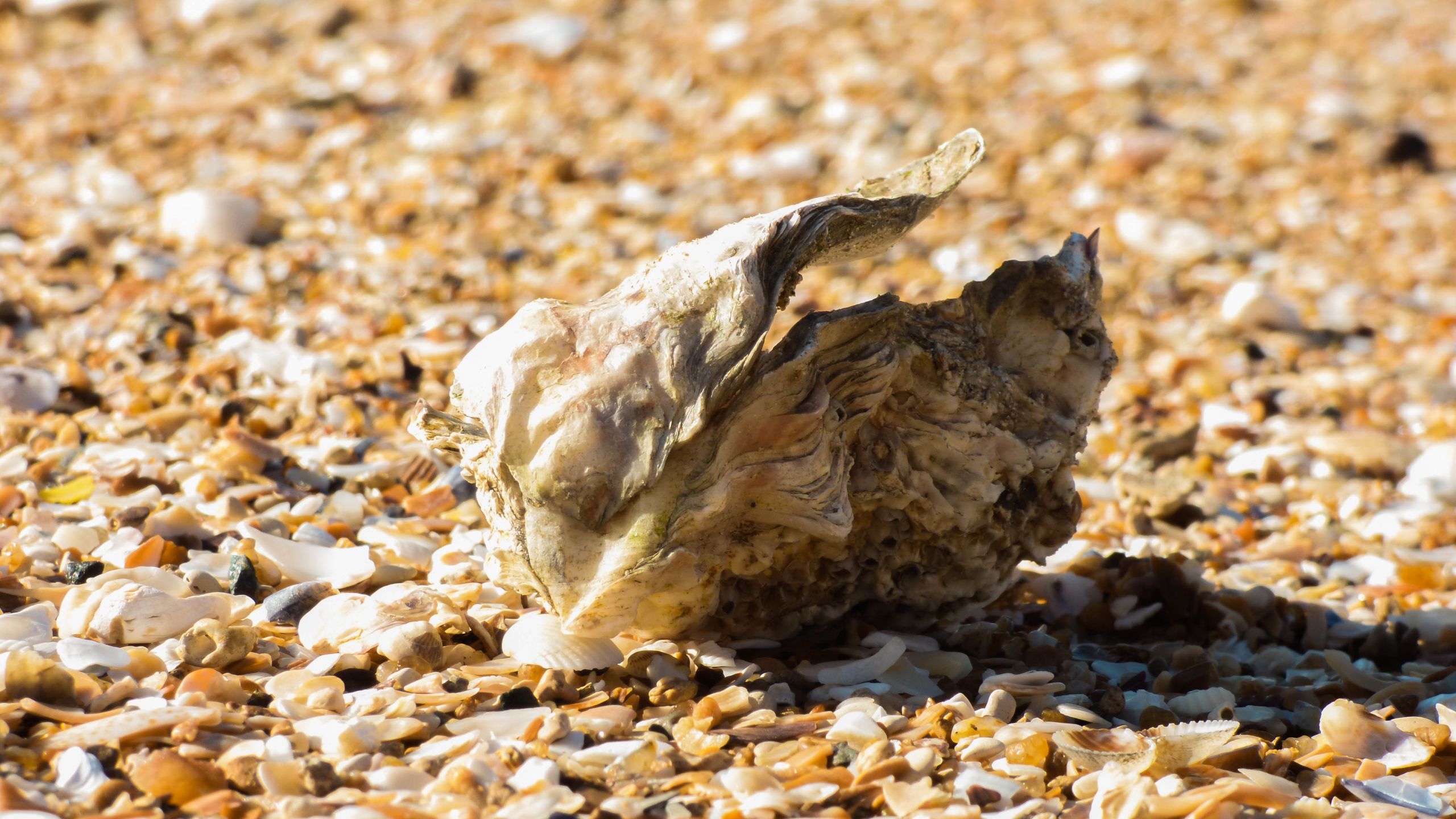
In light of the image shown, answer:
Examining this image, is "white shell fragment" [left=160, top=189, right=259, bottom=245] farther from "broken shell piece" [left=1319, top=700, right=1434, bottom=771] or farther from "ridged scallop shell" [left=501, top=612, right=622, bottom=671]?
"broken shell piece" [left=1319, top=700, right=1434, bottom=771]

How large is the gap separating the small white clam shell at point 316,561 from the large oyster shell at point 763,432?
57 centimetres

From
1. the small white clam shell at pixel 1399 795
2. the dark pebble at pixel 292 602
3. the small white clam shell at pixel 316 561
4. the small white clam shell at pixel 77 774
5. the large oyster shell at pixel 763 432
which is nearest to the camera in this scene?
the small white clam shell at pixel 77 774

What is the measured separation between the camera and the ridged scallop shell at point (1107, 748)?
7.91ft

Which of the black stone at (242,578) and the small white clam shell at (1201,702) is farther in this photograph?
the black stone at (242,578)

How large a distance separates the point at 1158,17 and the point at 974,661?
7.94 m

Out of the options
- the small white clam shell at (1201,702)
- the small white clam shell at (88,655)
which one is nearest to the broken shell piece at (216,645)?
the small white clam shell at (88,655)

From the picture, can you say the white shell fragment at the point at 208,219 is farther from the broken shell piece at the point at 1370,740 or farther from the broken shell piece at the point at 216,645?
the broken shell piece at the point at 1370,740

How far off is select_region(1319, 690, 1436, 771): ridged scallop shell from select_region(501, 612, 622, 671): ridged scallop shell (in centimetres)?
142

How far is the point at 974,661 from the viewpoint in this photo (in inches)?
118

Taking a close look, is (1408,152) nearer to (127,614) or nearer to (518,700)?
(518,700)

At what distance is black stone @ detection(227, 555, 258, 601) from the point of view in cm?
300

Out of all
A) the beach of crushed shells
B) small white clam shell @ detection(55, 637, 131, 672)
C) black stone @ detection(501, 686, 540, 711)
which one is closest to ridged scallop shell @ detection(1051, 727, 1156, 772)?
the beach of crushed shells

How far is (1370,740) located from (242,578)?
239cm

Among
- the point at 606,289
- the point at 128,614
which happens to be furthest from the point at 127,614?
the point at 606,289
